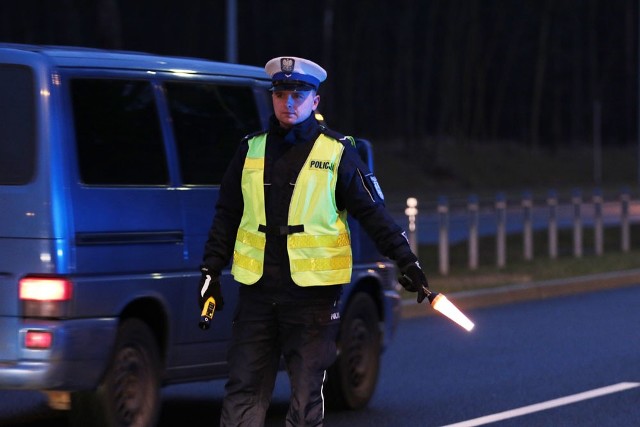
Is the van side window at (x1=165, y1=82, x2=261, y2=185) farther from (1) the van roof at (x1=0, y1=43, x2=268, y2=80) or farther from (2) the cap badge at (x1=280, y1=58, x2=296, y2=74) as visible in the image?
(2) the cap badge at (x1=280, y1=58, x2=296, y2=74)

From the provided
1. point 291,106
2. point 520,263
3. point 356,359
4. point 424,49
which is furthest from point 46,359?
point 424,49

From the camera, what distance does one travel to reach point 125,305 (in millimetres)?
7914

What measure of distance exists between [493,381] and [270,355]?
4.97 metres

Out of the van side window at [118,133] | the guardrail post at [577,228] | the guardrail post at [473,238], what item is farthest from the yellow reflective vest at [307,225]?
the guardrail post at [577,228]

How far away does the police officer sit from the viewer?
6.51 m

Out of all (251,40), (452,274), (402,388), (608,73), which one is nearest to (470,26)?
(251,40)

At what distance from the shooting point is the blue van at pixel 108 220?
753 centimetres

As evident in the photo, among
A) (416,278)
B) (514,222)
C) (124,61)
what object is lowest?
Result: (514,222)

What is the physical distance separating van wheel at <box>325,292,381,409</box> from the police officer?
308 centimetres

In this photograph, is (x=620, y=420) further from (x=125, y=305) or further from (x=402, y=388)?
(x=125, y=305)

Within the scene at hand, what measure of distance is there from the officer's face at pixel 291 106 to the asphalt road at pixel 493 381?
327 centimetres

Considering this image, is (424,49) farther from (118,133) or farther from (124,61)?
(118,133)

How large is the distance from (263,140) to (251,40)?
83.2 metres

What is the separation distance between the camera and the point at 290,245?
6.47 m
